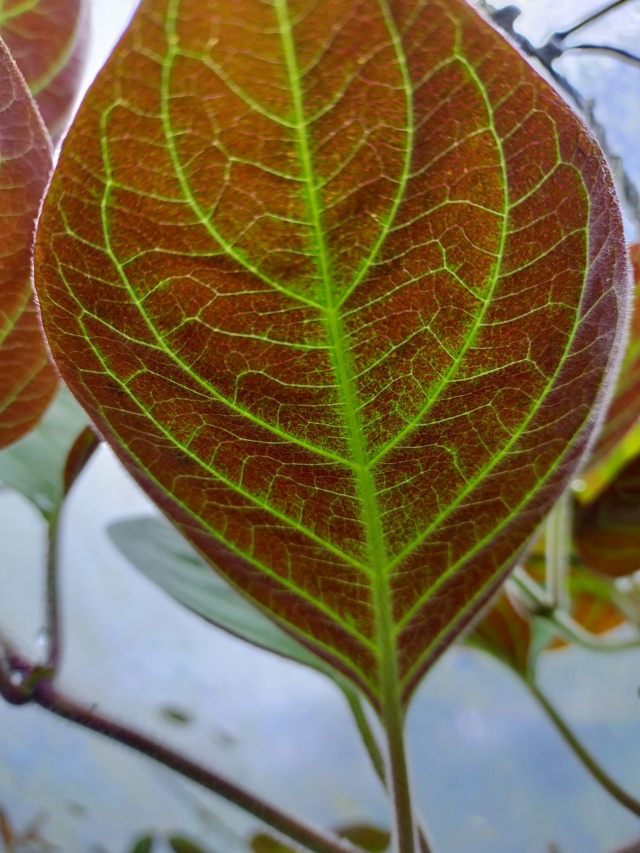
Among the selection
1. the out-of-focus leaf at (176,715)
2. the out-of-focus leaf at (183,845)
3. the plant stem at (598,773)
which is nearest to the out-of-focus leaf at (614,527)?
the plant stem at (598,773)

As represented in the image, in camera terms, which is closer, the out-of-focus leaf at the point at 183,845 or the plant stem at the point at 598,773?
the plant stem at the point at 598,773

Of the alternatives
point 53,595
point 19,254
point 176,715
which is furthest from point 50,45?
point 176,715

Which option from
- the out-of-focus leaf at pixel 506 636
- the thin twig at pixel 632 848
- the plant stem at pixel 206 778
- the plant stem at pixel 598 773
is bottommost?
the plant stem at pixel 598 773

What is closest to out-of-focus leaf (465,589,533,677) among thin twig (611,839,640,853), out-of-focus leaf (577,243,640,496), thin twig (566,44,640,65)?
out-of-focus leaf (577,243,640,496)

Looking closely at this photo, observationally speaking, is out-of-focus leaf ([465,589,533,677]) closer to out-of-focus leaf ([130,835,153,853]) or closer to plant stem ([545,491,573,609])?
plant stem ([545,491,573,609])

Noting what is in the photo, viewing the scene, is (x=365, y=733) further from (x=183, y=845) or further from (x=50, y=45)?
(x=50, y=45)

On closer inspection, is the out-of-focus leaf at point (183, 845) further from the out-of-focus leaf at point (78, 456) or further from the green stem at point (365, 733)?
the out-of-focus leaf at point (78, 456)
